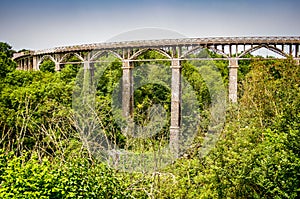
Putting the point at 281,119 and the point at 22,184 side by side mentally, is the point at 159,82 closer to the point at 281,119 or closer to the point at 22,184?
the point at 281,119

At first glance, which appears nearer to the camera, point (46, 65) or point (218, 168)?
point (218, 168)

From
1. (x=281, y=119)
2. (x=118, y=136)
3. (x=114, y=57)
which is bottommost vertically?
(x=118, y=136)

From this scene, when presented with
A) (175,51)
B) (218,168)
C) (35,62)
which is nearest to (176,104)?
(175,51)

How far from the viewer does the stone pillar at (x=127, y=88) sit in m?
25.5

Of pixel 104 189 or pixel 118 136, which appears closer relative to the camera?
pixel 104 189

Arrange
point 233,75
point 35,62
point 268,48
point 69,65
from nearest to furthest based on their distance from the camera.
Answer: point 268,48 → point 233,75 → point 69,65 → point 35,62

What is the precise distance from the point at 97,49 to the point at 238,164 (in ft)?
59.9

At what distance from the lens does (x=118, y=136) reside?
787 inches

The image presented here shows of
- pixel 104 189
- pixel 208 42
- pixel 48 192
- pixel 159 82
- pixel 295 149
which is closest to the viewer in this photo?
pixel 48 192

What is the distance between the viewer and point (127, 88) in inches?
1037

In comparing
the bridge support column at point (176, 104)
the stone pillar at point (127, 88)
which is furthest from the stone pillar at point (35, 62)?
the bridge support column at point (176, 104)

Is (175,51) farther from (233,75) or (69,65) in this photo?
(69,65)

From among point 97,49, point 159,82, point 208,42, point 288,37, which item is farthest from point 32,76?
point 288,37

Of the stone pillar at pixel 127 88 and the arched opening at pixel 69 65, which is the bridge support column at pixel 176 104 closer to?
the stone pillar at pixel 127 88
